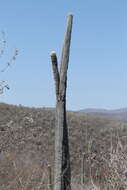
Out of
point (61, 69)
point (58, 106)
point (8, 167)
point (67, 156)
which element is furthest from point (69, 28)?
point (8, 167)

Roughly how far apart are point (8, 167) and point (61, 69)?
3821mm

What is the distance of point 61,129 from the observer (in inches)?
185

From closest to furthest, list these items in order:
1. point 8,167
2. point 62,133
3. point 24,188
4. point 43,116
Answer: point 62,133 < point 24,188 < point 8,167 < point 43,116

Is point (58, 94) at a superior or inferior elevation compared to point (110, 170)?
superior

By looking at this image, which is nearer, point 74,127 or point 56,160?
point 56,160

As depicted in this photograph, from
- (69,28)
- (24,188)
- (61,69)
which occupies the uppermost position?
(69,28)

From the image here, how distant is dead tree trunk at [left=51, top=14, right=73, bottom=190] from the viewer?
471 centimetres

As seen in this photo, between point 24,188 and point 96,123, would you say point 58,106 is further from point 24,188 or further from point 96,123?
point 96,123

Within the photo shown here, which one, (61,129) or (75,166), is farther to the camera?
(75,166)

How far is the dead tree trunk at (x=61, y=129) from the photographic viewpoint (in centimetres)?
471

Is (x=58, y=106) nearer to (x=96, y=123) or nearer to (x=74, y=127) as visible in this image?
(x=74, y=127)

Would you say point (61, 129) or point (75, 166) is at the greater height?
point (61, 129)

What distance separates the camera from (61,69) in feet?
15.8

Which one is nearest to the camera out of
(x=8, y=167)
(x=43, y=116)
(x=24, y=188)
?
(x=24, y=188)
